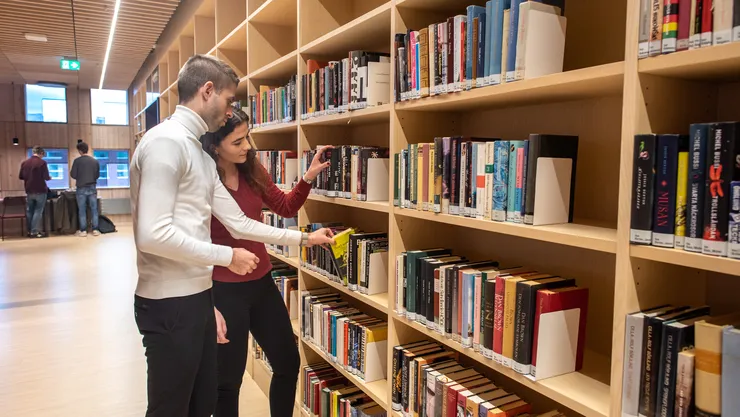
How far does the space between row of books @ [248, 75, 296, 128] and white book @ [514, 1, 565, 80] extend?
185 centimetres

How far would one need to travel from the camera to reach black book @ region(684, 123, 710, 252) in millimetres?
1061

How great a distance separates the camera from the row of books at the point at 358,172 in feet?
7.79

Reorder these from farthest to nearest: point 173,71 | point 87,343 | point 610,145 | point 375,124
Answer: point 173,71
point 87,343
point 375,124
point 610,145

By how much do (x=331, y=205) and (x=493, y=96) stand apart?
1656 mm

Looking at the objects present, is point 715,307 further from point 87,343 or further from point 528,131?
point 87,343

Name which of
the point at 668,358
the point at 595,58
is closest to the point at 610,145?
the point at 595,58

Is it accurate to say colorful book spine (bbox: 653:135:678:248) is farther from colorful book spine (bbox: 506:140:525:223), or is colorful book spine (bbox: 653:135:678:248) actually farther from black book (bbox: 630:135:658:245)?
colorful book spine (bbox: 506:140:525:223)

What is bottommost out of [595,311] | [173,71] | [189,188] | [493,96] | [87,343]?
[87,343]

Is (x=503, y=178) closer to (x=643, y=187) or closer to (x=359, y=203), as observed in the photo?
(x=643, y=187)

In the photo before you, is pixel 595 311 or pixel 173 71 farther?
pixel 173 71

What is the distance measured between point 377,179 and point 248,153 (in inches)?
25.3

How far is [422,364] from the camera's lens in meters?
1.96

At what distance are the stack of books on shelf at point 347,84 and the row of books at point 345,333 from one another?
1.05 metres

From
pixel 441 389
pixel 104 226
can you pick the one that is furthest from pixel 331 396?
pixel 104 226
